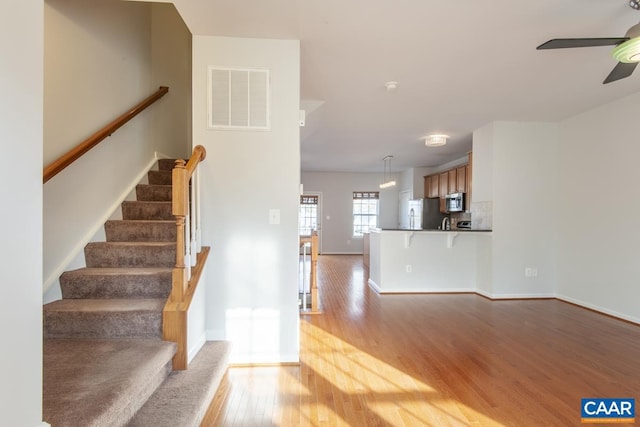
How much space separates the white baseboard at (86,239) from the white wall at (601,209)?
559 cm

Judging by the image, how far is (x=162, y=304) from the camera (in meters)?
1.91

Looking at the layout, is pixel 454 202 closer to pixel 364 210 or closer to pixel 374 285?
pixel 374 285

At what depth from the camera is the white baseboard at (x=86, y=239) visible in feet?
6.66

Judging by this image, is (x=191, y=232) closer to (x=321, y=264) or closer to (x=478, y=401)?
(x=478, y=401)

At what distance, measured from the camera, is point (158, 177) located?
10.7 feet

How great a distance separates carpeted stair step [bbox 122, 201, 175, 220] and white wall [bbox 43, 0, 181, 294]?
0.13 meters

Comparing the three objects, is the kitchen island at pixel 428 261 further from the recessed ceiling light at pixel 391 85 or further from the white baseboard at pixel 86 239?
the white baseboard at pixel 86 239

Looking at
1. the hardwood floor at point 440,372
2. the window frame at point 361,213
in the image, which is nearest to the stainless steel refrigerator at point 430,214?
the window frame at point 361,213

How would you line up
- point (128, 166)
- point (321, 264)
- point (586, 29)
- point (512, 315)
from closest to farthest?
point (586, 29) < point (128, 166) < point (512, 315) < point (321, 264)

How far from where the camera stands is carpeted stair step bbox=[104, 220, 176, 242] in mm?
2529

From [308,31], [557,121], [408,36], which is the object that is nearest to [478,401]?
[408,36]

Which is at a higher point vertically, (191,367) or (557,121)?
(557,121)

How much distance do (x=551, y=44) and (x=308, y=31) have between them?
166 centimetres

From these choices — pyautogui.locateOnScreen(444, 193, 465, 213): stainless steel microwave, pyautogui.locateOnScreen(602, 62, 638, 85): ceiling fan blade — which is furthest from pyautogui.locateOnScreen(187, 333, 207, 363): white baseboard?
pyautogui.locateOnScreen(444, 193, 465, 213): stainless steel microwave
